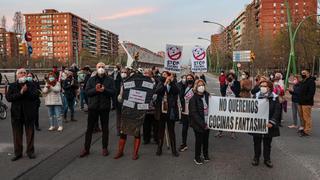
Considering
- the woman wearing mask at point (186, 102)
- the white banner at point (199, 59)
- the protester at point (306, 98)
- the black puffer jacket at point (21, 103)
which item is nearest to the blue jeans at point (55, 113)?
the black puffer jacket at point (21, 103)

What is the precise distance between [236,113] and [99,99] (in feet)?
9.30

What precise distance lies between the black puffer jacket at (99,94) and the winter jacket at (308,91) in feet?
18.3

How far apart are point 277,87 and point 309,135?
1857 mm

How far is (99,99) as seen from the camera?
8125 mm

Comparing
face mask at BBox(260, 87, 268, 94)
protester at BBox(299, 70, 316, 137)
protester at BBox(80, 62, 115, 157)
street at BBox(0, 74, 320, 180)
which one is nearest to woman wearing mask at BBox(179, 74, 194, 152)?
street at BBox(0, 74, 320, 180)

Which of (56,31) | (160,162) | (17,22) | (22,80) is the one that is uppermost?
(56,31)

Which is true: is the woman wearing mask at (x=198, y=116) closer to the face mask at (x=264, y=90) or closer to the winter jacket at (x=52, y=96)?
the face mask at (x=264, y=90)

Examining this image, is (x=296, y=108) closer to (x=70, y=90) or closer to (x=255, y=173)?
(x=255, y=173)

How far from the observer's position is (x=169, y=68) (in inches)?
434

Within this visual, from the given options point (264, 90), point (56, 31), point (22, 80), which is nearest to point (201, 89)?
point (264, 90)

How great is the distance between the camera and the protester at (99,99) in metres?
8.10

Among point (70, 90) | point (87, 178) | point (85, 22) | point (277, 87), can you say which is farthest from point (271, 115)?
point (85, 22)

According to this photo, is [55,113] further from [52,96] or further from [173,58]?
[173,58]

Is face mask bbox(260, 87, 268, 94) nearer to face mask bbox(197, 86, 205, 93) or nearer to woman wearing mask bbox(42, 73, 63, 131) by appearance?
face mask bbox(197, 86, 205, 93)
